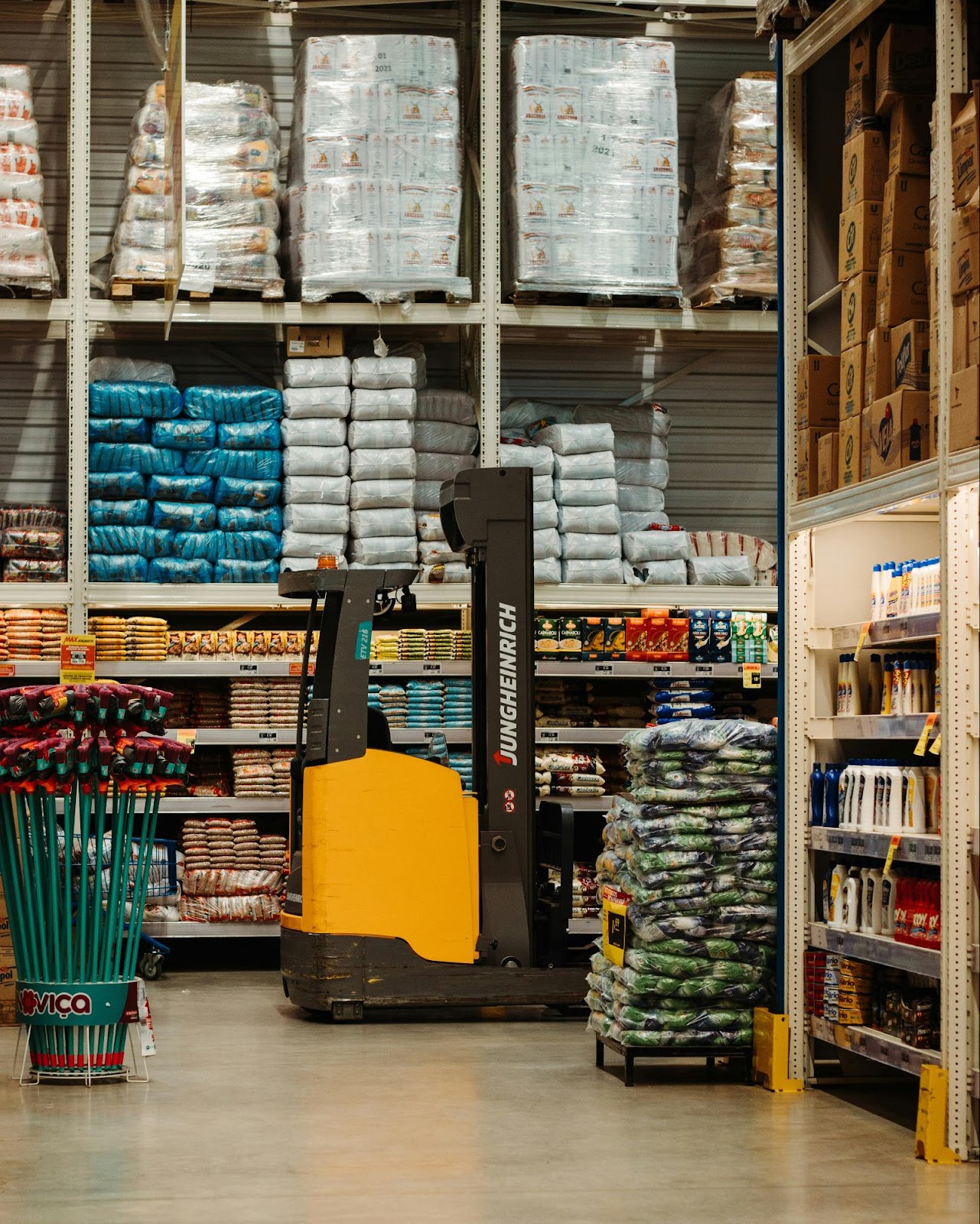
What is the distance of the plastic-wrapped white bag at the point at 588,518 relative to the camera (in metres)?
11.3

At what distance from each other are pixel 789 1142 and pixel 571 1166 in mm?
868

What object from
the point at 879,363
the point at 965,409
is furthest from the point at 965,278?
the point at 879,363

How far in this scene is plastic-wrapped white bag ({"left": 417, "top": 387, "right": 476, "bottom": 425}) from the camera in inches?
450

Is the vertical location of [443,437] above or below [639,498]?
above

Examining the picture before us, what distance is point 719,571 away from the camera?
1145 centimetres

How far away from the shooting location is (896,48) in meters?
6.41

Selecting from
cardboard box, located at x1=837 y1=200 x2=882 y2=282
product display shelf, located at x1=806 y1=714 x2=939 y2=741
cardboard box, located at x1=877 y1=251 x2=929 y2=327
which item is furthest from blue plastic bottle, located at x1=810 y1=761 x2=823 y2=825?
cardboard box, located at x1=837 y1=200 x2=882 y2=282

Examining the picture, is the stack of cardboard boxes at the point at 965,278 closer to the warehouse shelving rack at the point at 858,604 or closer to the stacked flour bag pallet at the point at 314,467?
the warehouse shelving rack at the point at 858,604

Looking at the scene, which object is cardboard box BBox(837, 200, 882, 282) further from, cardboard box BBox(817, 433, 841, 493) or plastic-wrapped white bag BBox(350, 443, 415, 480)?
plastic-wrapped white bag BBox(350, 443, 415, 480)

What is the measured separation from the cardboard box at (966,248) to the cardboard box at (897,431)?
482 millimetres

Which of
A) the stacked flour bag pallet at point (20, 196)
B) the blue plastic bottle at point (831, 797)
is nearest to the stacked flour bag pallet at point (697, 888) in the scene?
the blue plastic bottle at point (831, 797)

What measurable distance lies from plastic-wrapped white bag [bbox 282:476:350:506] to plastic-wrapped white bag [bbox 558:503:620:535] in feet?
4.74

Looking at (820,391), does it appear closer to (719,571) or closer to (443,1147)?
(443,1147)

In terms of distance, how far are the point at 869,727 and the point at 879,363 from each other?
1357 mm
